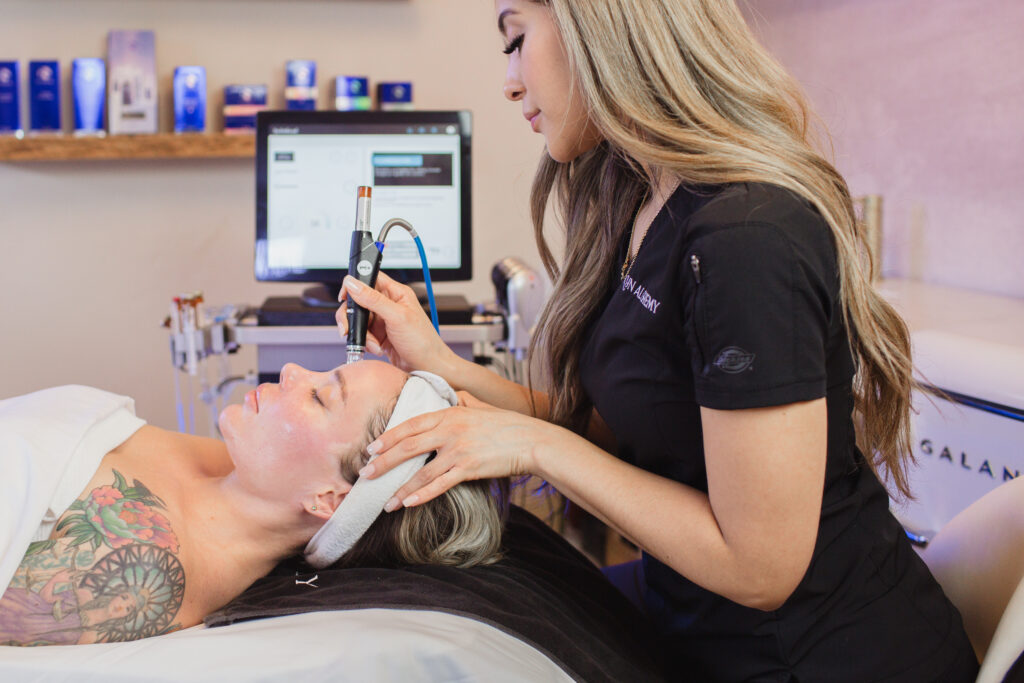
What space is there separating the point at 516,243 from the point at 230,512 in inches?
78.1

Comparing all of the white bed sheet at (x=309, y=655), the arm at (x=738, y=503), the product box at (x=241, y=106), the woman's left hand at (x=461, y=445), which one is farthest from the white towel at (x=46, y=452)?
the product box at (x=241, y=106)

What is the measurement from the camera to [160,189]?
2830 millimetres

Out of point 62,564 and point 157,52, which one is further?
point 157,52

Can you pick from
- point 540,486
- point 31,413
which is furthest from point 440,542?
point 31,413

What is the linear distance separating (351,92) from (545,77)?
189 cm

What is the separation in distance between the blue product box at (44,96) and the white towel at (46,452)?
166cm

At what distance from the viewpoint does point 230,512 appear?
4.02 feet

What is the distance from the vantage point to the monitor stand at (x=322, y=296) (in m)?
1.94

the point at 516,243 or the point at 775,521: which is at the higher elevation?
the point at 516,243

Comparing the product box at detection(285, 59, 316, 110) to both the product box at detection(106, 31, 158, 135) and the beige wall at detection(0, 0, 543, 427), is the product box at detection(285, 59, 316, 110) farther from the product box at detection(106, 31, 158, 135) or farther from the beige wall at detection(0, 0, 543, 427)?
the product box at detection(106, 31, 158, 135)

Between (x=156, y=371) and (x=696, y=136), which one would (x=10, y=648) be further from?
(x=156, y=371)

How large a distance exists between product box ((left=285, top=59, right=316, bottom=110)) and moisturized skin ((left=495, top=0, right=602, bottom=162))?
1.81 m

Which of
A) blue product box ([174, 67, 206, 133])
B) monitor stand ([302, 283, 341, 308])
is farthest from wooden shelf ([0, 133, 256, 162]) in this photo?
monitor stand ([302, 283, 341, 308])

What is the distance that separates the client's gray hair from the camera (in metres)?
1.20
